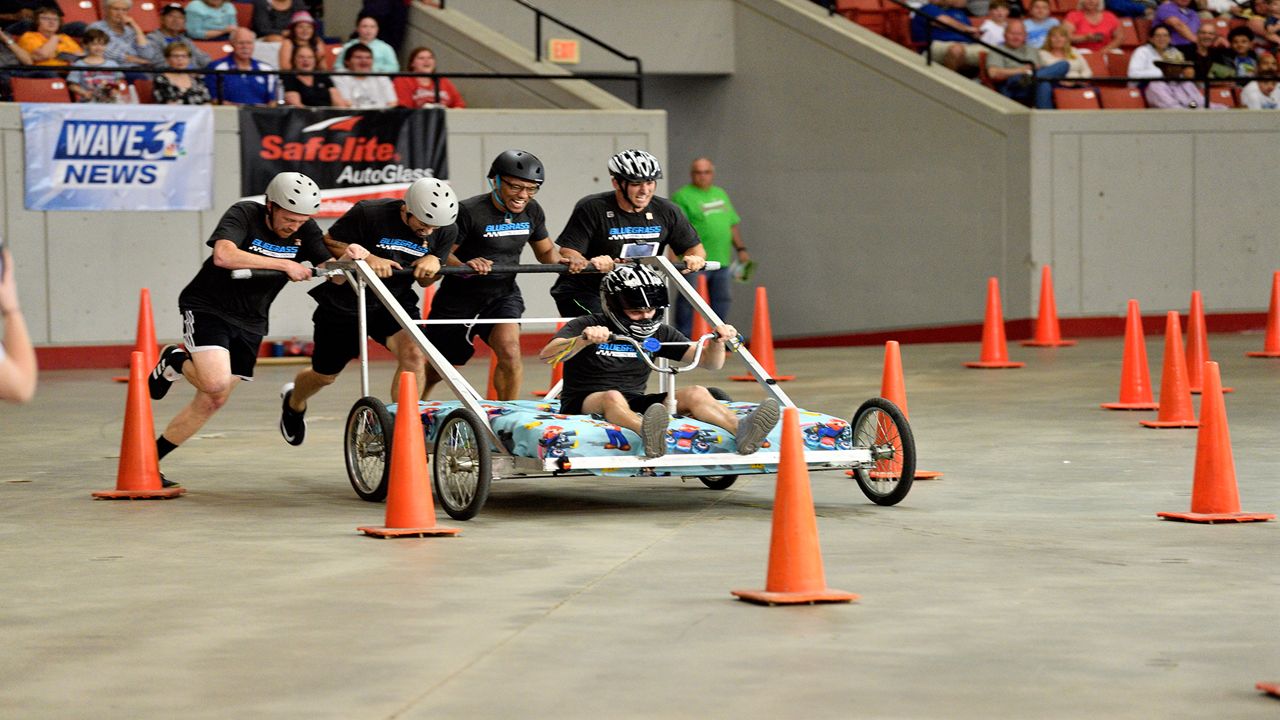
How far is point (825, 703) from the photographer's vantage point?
5945 millimetres

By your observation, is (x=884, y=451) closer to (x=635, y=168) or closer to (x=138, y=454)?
(x=635, y=168)

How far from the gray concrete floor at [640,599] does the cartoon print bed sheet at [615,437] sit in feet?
1.23

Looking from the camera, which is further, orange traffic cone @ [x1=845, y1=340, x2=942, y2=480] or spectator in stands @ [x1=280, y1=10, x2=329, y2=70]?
spectator in stands @ [x1=280, y1=10, x2=329, y2=70]

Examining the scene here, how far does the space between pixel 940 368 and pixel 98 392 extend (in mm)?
8371

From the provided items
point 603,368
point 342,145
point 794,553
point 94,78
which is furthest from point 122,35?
point 794,553

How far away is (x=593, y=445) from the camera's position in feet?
32.8

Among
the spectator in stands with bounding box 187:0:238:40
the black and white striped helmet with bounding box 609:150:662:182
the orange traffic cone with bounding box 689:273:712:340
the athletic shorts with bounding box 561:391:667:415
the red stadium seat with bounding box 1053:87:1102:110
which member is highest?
the spectator in stands with bounding box 187:0:238:40

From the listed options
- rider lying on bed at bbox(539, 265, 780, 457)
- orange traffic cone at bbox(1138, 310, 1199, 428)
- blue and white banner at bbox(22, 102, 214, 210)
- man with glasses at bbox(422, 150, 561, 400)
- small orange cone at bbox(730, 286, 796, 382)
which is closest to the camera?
rider lying on bed at bbox(539, 265, 780, 457)

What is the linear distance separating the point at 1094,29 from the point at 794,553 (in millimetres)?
20587

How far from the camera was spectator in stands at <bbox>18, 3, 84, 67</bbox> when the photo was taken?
2183 centimetres

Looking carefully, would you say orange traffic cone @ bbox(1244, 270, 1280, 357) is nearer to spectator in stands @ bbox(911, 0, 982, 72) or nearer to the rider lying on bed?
Answer: spectator in stands @ bbox(911, 0, 982, 72)

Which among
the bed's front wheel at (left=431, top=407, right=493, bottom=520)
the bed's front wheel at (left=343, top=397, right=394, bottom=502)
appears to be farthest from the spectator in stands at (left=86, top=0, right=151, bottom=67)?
the bed's front wheel at (left=431, top=407, right=493, bottom=520)

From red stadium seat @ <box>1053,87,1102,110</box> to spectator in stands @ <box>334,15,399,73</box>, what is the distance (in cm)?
840

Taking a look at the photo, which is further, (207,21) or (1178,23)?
(1178,23)
